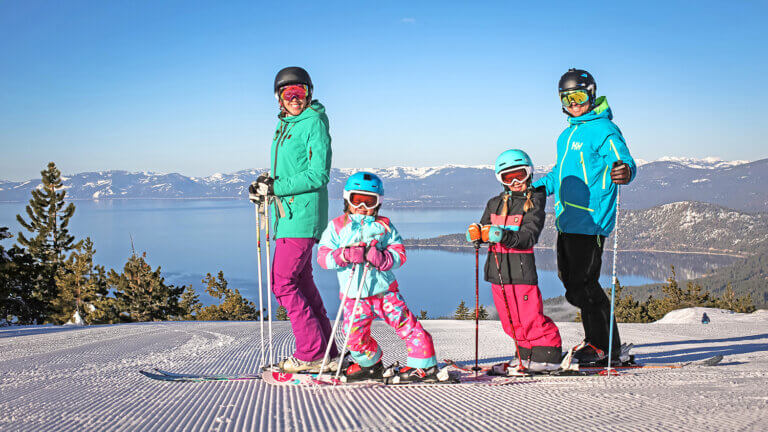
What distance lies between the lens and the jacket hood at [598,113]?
366cm

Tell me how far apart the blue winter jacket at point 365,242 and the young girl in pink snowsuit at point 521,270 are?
2.39 ft

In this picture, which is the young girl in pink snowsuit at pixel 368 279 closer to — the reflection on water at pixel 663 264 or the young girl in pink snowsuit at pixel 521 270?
the young girl in pink snowsuit at pixel 521 270

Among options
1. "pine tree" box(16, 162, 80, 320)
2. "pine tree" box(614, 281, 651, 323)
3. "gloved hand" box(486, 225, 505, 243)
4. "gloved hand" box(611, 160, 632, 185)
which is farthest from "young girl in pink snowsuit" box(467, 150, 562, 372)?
"pine tree" box(16, 162, 80, 320)

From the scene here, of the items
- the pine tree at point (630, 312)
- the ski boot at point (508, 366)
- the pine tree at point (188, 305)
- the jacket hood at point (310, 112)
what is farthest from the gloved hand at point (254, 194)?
the pine tree at point (188, 305)

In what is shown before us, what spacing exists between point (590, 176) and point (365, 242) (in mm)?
1793

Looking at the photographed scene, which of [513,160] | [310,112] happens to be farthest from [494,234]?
[310,112]

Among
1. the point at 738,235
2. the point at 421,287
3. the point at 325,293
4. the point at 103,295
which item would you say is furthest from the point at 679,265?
the point at 103,295

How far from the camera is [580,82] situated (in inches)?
143

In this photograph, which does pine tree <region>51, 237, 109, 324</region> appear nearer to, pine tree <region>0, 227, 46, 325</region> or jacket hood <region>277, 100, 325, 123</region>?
pine tree <region>0, 227, 46, 325</region>

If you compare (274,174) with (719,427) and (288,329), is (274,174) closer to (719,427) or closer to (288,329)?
(719,427)

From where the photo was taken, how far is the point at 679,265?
597ft

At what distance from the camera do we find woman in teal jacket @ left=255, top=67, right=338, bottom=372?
3387 millimetres

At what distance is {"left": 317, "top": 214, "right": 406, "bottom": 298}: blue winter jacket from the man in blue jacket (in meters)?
1.23

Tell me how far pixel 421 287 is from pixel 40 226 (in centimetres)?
9357
